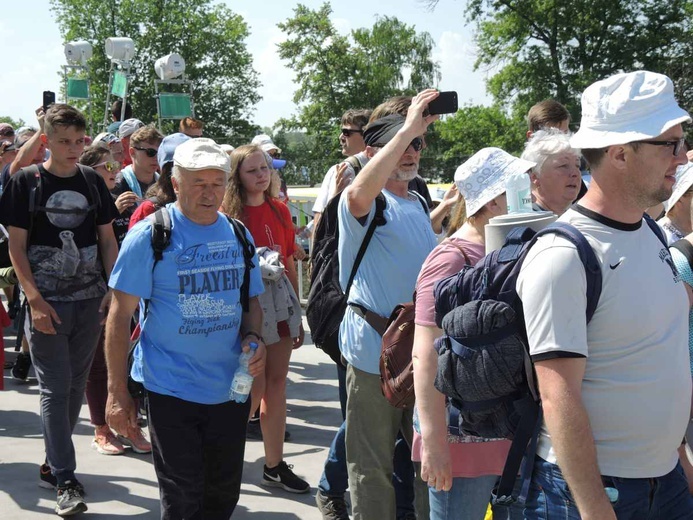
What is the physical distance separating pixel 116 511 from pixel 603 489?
11.2 ft

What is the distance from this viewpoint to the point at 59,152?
4.90 metres

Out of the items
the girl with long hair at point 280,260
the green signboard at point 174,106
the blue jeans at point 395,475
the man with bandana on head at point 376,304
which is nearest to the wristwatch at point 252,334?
the man with bandana on head at point 376,304

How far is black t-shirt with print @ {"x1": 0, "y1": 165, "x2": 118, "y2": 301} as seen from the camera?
4.86 meters

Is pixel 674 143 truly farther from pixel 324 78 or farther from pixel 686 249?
pixel 324 78

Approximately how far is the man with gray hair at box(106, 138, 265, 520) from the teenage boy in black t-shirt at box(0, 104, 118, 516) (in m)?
1.29

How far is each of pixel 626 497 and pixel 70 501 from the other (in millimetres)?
3349

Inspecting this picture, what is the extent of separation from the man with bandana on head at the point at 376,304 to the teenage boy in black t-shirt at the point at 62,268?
1.80m

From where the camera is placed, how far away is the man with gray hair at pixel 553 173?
364cm

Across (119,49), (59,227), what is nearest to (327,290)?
(59,227)

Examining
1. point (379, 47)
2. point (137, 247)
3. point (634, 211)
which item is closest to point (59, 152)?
point (137, 247)

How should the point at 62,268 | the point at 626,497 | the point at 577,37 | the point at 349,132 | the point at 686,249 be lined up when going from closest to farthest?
the point at 626,497
the point at 686,249
the point at 62,268
the point at 349,132
the point at 577,37

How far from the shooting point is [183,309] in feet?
12.0

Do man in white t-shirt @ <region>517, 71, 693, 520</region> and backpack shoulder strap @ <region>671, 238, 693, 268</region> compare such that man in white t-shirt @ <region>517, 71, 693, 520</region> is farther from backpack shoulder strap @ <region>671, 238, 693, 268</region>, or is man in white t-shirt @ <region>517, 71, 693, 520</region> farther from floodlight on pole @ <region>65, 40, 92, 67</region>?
floodlight on pole @ <region>65, 40, 92, 67</region>

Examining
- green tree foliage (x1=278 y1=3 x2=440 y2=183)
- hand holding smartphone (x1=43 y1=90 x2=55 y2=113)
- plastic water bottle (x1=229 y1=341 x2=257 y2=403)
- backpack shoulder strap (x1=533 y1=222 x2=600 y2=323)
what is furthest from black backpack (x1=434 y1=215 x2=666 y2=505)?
green tree foliage (x1=278 y1=3 x2=440 y2=183)
